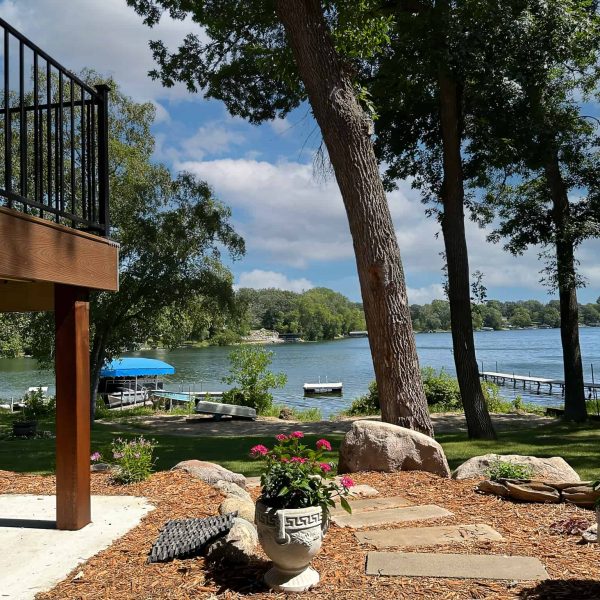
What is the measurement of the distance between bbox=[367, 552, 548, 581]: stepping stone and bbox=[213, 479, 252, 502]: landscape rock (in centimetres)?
191

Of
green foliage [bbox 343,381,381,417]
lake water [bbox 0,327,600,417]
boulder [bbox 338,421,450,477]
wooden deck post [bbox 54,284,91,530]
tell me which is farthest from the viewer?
lake water [bbox 0,327,600,417]

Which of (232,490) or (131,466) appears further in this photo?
(131,466)

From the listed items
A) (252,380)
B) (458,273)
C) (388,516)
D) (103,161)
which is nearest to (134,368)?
(252,380)

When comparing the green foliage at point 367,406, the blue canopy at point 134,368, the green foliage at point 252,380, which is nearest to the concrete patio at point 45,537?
the green foliage at point 367,406

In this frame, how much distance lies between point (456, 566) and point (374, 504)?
1.64 meters

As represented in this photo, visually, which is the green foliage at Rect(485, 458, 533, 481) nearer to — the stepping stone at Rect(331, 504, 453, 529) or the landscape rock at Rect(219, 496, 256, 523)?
the stepping stone at Rect(331, 504, 453, 529)

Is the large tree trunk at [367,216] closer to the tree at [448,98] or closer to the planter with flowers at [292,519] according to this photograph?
the tree at [448,98]

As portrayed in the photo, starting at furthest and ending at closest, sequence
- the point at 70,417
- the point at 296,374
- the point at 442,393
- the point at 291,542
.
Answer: the point at 296,374, the point at 442,393, the point at 70,417, the point at 291,542

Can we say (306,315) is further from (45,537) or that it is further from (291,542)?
(291,542)

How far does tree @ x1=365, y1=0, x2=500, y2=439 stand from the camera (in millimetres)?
10773

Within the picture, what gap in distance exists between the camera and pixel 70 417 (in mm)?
4617

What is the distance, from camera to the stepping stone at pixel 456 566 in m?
3.57

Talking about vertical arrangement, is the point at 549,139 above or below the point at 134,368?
above

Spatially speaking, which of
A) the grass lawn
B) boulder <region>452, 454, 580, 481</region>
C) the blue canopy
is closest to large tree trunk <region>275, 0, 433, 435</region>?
boulder <region>452, 454, 580, 481</region>
